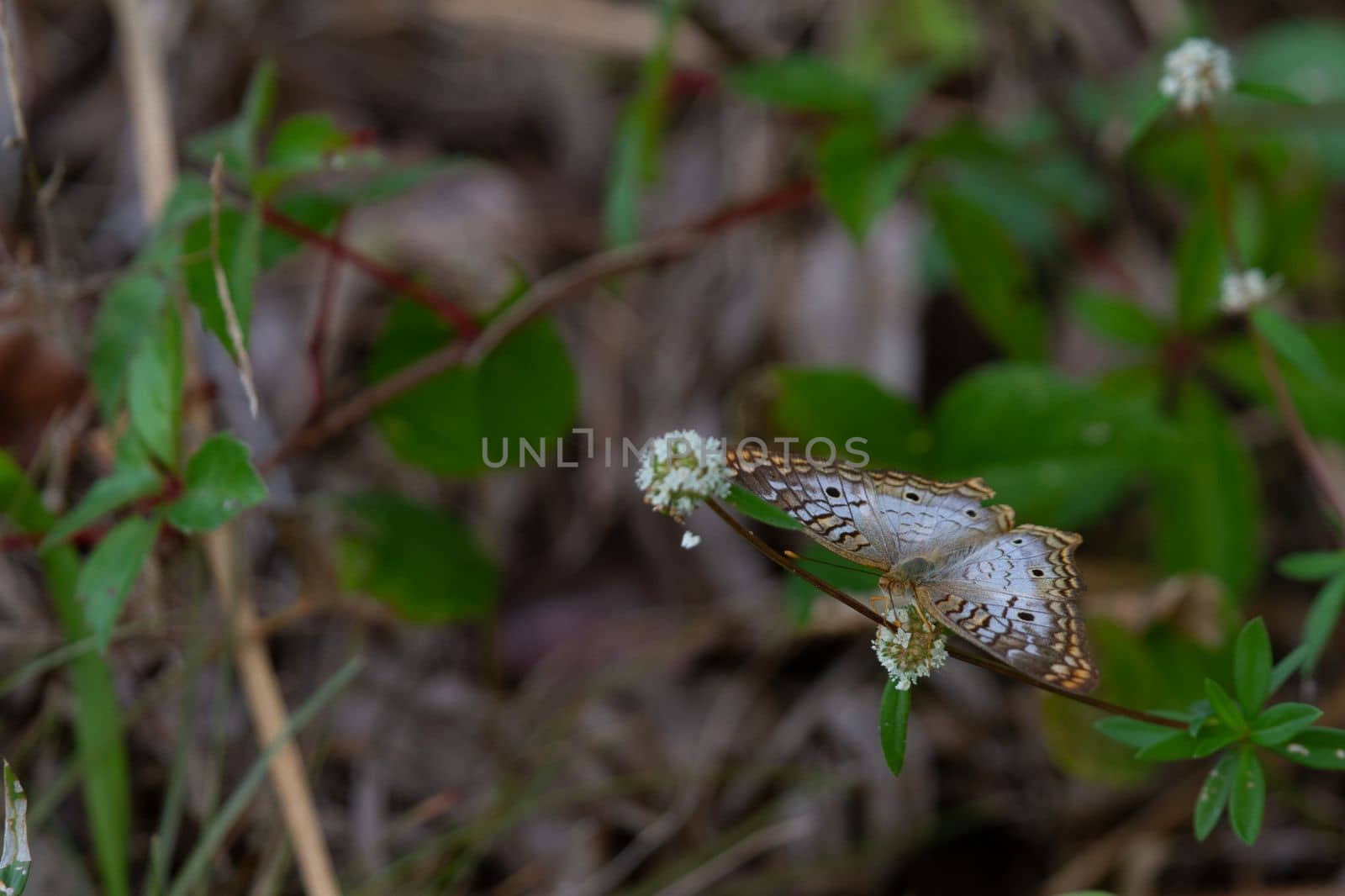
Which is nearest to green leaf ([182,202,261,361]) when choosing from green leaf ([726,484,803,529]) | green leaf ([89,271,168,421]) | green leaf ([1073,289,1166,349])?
green leaf ([89,271,168,421])

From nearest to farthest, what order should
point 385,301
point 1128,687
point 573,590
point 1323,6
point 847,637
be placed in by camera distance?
point 1128,687, point 847,637, point 573,590, point 385,301, point 1323,6

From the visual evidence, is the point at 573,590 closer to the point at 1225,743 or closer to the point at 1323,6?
the point at 1225,743

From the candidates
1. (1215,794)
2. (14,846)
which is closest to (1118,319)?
(1215,794)

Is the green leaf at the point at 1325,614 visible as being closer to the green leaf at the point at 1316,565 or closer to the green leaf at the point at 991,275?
the green leaf at the point at 1316,565

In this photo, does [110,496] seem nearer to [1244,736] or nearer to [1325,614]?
[1244,736]

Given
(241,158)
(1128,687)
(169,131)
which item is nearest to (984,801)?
(1128,687)
